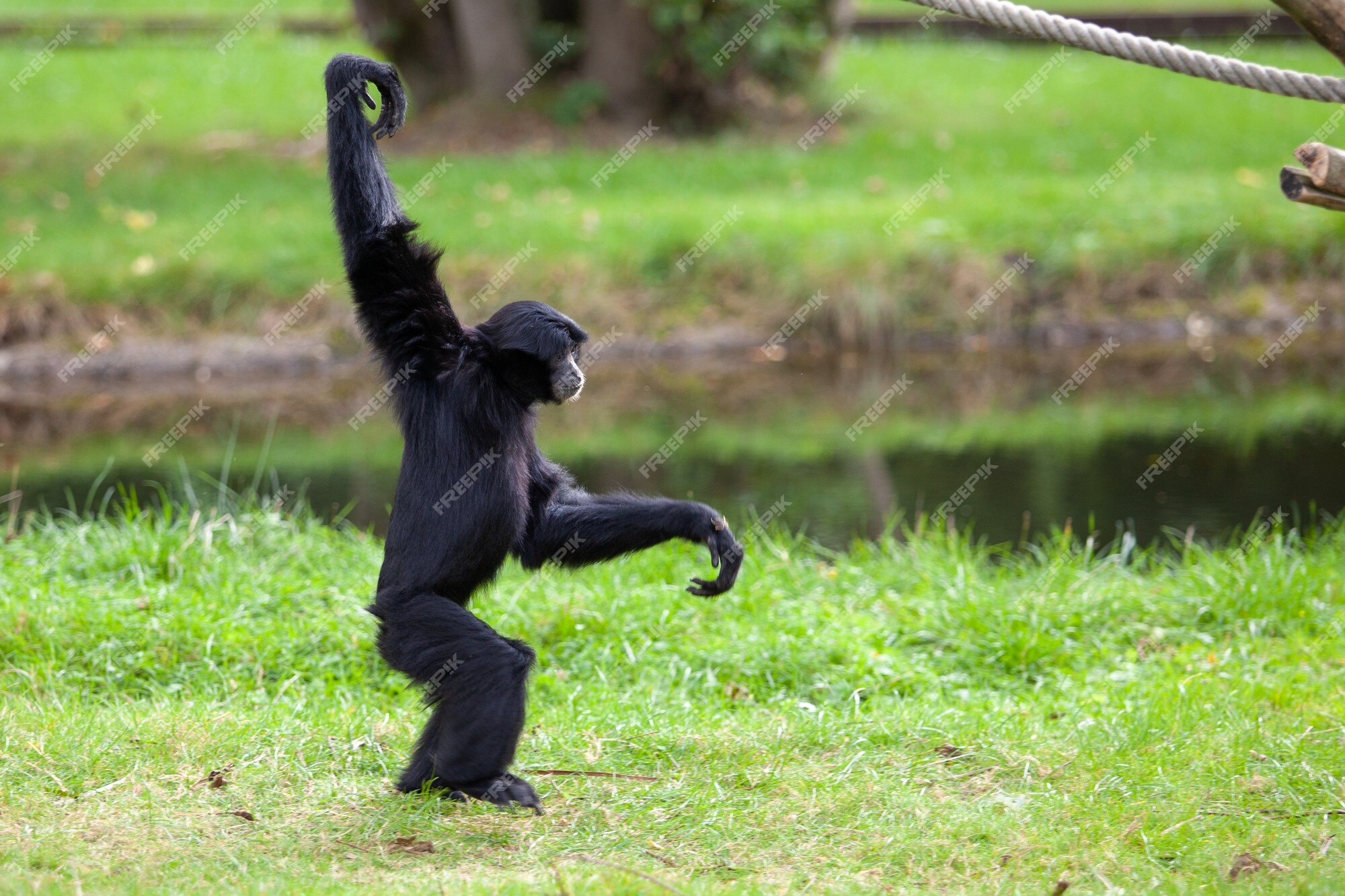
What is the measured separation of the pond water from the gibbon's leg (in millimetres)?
4004

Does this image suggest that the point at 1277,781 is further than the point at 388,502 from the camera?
No

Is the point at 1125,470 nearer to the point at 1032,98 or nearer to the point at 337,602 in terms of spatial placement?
the point at 337,602

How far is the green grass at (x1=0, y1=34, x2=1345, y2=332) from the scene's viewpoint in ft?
45.9

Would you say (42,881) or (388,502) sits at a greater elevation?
(42,881)

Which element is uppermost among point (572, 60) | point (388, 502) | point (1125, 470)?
point (572, 60)

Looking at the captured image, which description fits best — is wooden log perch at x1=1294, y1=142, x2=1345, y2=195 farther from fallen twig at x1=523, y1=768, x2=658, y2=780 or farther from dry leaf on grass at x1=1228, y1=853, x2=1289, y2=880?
fallen twig at x1=523, y1=768, x2=658, y2=780

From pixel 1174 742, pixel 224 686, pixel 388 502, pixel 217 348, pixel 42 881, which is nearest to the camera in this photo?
pixel 42 881

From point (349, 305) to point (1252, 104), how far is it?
13891mm

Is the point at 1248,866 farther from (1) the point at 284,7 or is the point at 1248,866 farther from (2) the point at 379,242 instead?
(1) the point at 284,7

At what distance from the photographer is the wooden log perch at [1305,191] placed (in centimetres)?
423

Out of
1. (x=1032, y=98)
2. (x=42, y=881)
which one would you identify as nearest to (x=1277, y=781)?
(x=42, y=881)

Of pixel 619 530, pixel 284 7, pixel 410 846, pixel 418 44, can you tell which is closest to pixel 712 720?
pixel 619 530

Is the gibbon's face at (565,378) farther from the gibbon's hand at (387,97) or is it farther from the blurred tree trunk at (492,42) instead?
the blurred tree trunk at (492,42)

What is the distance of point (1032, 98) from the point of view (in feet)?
68.5
